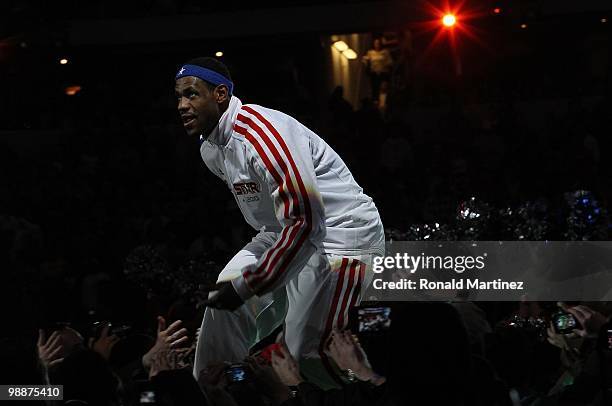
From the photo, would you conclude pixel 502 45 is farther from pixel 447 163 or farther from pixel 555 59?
pixel 447 163

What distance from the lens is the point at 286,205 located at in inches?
176

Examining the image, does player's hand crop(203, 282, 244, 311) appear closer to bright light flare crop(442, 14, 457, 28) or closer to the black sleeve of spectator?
the black sleeve of spectator

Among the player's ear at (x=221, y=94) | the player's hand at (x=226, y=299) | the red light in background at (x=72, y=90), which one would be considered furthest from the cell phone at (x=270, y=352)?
the red light in background at (x=72, y=90)

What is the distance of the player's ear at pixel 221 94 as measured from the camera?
15.8ft

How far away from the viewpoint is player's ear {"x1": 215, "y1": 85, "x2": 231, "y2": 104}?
4.82 m

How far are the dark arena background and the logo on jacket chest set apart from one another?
785 millimetres

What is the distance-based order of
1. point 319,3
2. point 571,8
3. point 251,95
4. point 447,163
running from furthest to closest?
point 251,95
point 319,3
point 571,8
point 447,163

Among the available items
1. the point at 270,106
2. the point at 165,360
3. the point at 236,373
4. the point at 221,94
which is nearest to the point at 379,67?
the point at 270,106

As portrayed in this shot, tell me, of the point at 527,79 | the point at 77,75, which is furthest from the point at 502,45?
the point at 77,75

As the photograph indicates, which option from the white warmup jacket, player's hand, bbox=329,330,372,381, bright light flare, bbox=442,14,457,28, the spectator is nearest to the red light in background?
the spectator

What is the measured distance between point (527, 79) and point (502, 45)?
0.61 meters

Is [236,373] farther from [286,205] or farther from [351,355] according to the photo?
[286,205]

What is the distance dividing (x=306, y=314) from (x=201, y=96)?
38.9 inches

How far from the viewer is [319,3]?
1357 cm
